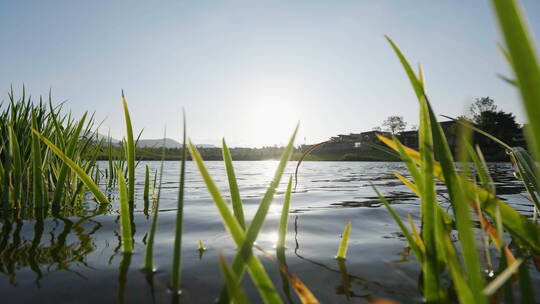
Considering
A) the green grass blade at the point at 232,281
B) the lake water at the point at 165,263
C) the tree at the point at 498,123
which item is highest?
the tree at the point at 498,123

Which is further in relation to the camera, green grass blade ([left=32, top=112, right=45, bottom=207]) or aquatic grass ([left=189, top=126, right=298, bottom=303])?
green grass blade ([left=32, top=112, right=45, bottom=207])

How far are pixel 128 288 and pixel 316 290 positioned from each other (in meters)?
0.57

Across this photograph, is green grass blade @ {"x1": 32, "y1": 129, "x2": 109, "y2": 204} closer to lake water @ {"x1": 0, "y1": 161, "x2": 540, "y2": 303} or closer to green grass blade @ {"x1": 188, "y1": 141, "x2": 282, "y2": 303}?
lake water @ {"x1": 0, "y1": 161, "x2": 540, "y2": 303}

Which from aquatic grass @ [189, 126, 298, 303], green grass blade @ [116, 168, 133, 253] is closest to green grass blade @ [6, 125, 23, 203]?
green grass blade @ [116, 168, 133, 253]

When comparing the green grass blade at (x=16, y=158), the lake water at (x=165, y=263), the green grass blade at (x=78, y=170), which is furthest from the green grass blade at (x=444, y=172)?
the green grass blade at (x=16, y=158)

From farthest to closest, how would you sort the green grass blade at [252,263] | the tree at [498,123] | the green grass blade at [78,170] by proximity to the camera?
the tree at [498,123] → the green grass blade at [78,170] → the green grass blade at [252,263]

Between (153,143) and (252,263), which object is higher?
(153,143)

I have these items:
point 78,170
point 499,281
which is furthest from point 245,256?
point 78,170

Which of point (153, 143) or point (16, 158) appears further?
point (153, 143)

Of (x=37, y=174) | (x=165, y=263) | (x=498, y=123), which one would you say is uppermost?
(x=498, y=123)

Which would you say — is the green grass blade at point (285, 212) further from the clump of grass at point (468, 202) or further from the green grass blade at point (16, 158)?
the green grass blade at point (16, 158)

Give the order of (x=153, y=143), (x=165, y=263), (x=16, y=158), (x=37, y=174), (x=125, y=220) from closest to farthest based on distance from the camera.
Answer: (x=125, y=220), (x=165, y=263), (x=16, y=158), (x=37, y=174), (x=153, y=143)

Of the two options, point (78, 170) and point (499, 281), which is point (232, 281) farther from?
point (78, 170)

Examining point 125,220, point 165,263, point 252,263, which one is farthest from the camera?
point 165,263
